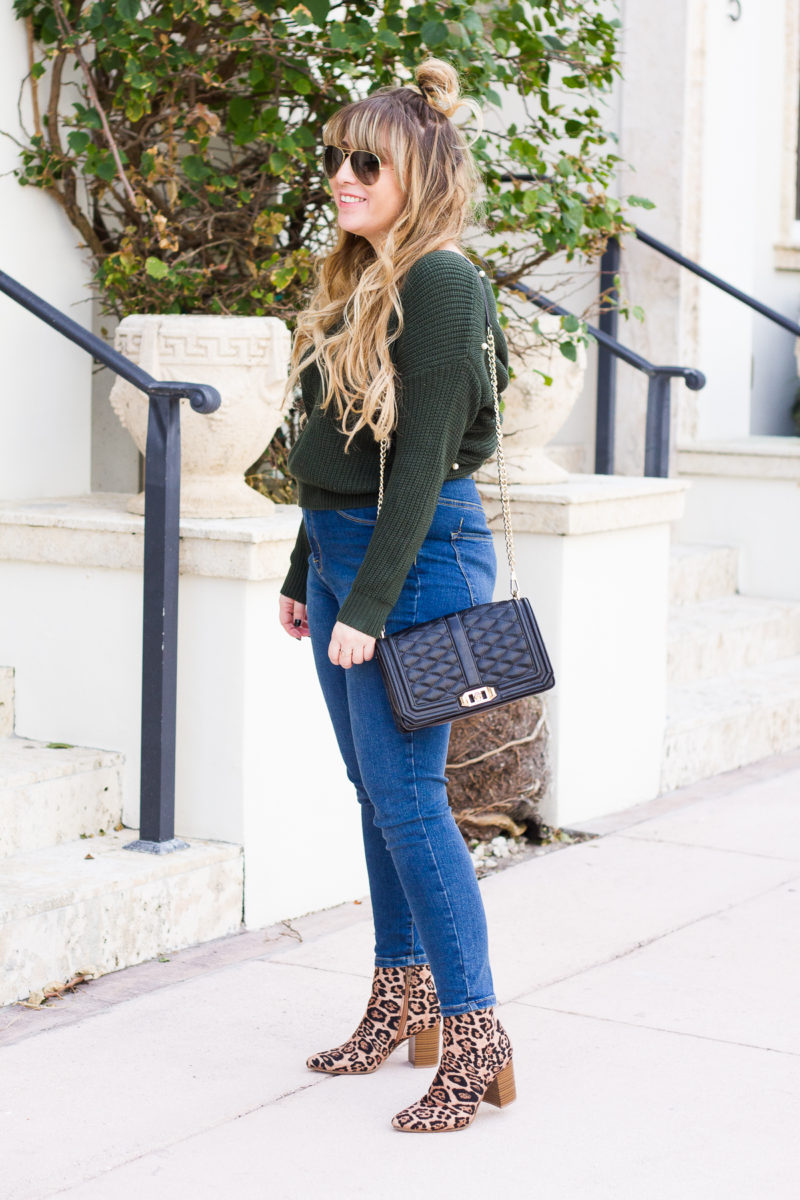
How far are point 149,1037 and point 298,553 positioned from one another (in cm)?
104

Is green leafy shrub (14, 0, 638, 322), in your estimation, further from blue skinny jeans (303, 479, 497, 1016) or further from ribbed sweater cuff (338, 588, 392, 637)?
ribbed sweater cuff (338, 588, 392, 637)

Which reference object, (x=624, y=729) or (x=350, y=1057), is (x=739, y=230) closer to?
(x=624, y=729)

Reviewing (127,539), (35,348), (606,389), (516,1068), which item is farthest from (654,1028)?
(606,389)

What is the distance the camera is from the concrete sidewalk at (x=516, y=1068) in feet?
9.19

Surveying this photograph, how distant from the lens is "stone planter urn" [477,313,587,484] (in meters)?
5.34

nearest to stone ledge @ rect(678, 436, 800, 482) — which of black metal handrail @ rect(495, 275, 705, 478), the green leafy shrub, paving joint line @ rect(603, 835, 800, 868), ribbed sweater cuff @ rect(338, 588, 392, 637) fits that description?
black metal handrail @ rect(495, 275, 705, 478)

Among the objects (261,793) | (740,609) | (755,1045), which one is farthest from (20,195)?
(740,609)

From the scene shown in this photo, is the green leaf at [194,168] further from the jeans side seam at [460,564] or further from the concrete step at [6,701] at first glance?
the jeans side seam at [460,564]

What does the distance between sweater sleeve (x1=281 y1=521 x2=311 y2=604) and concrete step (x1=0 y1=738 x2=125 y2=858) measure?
1066 mm

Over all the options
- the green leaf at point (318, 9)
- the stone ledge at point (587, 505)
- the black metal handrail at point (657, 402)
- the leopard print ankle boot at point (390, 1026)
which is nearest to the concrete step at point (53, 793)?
the leopard print ankle boot at point (390, 1026)

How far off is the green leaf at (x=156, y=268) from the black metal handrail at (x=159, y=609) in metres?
0.66

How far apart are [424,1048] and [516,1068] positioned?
19 centimetres

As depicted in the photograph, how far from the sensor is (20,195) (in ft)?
15.7

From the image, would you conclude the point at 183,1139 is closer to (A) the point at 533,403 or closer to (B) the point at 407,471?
(B) the point at 407,471
